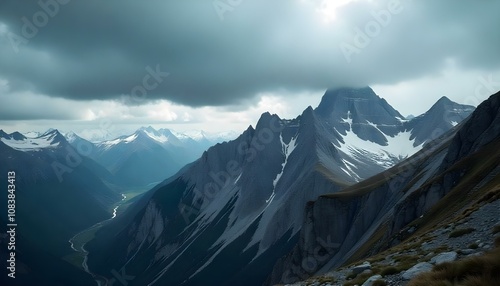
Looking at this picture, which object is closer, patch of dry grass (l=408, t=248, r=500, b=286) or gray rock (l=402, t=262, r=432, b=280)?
patch of dry grass (l=408, t=248, r=500, b=286)

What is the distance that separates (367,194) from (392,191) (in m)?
7.92

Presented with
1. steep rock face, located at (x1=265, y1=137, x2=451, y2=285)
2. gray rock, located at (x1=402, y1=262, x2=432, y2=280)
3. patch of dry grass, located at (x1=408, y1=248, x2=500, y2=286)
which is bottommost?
steep rock face, located at (x1=265, y1=137, x2=451, y2=285)

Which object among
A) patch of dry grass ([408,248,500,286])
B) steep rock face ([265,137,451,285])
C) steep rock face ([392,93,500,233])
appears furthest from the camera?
steep rock face ([265,137,451,285])

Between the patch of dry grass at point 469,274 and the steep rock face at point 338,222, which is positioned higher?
the patch of dry grass at point 469,274

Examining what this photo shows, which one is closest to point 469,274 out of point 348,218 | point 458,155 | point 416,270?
point 416,270

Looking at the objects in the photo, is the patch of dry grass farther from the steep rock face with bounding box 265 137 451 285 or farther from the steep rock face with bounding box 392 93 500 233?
the steep rock face with bounding box 265 137 451 285

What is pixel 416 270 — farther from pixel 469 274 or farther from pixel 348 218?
pixel 348 218

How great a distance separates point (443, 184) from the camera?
62906mm

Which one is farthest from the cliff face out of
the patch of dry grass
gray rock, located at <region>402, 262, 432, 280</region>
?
the patch of dry grass

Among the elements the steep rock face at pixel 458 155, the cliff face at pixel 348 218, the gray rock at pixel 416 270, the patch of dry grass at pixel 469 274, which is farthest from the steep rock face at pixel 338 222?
the patch of dry grass at pixel 469 274

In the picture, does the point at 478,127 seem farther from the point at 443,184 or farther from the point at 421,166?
the point at 421,166

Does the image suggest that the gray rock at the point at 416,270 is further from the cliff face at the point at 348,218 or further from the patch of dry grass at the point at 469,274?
the cliff face at the point at 348,218

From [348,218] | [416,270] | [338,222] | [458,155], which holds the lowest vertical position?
[338,222]

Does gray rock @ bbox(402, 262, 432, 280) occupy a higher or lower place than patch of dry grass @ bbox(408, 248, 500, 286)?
lower
